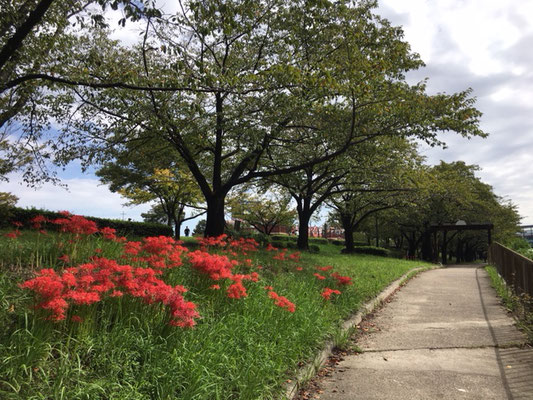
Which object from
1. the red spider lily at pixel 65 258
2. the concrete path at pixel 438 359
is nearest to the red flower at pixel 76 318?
the red spider lily at pixel 65 258

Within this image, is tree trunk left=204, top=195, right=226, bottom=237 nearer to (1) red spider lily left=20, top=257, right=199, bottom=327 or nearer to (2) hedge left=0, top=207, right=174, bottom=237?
(2) hedge left=0, top=207, right=174, bottom=237

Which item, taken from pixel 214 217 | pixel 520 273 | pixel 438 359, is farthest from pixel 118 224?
pixel 520 273

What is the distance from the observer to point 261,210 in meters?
37.4

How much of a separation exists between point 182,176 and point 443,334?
2012 centimetres

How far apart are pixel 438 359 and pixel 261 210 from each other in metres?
32.8

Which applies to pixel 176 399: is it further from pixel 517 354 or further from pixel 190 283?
pixel 517 354

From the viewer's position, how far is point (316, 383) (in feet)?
13.2

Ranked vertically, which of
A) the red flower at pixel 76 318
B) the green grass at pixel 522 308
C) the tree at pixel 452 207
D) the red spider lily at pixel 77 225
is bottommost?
the green grass at pixel 522 308

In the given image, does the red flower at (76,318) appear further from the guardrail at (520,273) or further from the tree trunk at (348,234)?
the tree trunk at (348,234)

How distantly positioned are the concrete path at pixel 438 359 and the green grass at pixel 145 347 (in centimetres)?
68

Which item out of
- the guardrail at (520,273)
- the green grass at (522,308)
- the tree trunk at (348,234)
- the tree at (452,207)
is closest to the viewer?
the green grass at (522,308)

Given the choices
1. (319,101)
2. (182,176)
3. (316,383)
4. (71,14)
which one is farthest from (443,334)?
(182,176)

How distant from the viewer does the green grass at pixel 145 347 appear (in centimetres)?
267

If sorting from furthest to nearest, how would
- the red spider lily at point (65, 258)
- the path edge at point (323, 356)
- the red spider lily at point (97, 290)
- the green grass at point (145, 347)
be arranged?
the red spider lily at point (65, 258) < the path edge at point (323, 356) < the red spider lily at point (97, 290) < the green grass at point (145, 347)
